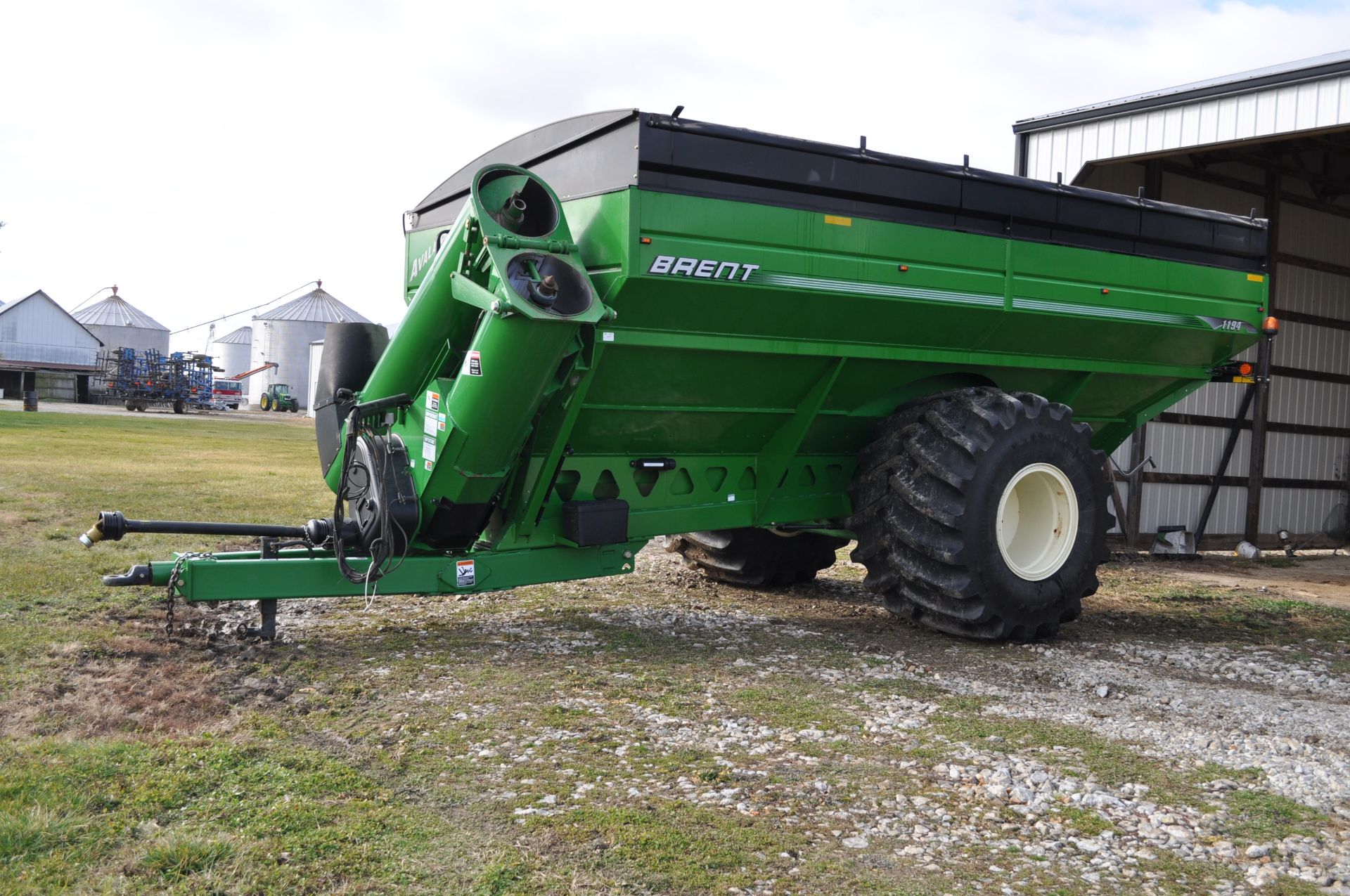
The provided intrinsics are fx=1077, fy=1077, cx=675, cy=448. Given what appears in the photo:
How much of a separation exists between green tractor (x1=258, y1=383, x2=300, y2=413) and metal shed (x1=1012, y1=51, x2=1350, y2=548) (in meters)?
46.5

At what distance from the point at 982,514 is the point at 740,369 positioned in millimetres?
1560

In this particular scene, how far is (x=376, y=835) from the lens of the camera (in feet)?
10.1

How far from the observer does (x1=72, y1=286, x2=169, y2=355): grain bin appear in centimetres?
6059

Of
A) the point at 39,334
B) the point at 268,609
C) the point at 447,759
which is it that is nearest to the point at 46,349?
the point at 39,334

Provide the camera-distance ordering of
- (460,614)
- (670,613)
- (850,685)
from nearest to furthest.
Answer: (850,685) < (460,614) < (670,613)

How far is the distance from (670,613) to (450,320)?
238 centimetres

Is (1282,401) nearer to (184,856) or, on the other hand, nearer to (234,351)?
(184,856)

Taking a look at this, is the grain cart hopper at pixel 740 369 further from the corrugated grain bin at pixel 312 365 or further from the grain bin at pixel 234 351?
the grain bin at pixel 234 351

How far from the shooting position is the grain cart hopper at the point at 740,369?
5.07 metres

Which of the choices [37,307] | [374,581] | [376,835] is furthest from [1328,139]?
[37,307]

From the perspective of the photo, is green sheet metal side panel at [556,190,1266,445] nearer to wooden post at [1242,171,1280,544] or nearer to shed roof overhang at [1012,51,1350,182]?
shed roof overhang at [1012,51,1350,182]

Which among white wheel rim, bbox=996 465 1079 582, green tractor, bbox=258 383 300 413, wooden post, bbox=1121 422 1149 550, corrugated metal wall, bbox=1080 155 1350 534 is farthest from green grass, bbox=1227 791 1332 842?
green tractor, bbox=258 383 300 413

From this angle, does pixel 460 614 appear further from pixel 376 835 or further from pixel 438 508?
pixel 376 835

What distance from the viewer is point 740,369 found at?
5730 millimetres
